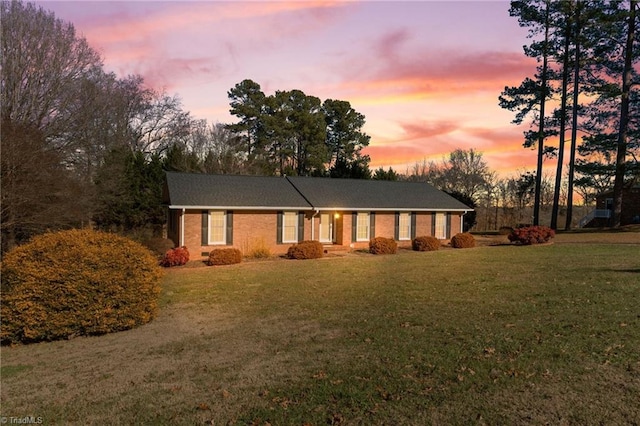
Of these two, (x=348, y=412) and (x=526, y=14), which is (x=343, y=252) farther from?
(x=526, y=14)

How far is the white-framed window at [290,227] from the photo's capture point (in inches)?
891

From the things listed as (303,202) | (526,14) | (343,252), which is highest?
(526,14)

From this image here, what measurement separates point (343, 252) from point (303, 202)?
370 centimetres

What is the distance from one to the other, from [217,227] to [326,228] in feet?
22.2

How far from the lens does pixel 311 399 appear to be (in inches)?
191

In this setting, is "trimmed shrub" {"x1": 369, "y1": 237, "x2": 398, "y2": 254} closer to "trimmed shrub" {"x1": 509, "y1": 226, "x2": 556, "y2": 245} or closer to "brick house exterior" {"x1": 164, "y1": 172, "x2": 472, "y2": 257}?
"brick house exterior" {"x1": 164, "y1": 172, "x2": 472, "y2": 257}

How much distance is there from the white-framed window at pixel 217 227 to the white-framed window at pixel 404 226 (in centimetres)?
1128

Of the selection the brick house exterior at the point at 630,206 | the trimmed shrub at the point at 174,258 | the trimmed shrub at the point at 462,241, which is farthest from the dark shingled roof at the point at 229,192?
the brick house exterior at the point at 630,206

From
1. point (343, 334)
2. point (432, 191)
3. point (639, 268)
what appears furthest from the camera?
point (432, 191)

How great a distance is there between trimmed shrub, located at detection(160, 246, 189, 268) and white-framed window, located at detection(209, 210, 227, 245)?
8.41ft

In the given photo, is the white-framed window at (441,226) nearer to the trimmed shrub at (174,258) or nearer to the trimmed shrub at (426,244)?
the trimmed shrub at (426,244)

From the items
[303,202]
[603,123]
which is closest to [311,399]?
[303,202]

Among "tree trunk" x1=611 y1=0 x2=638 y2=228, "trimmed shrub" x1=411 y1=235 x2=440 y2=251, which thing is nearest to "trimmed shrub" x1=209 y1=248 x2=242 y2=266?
"trimmed shrub" x1=411 y1=235 x2=440 y2=251

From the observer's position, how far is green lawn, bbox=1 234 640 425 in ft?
15.0
